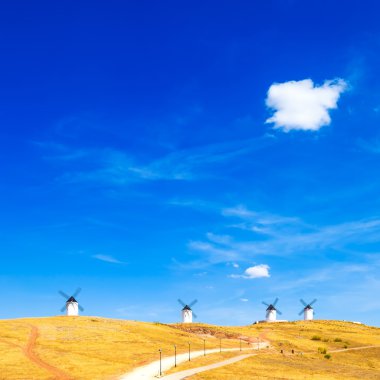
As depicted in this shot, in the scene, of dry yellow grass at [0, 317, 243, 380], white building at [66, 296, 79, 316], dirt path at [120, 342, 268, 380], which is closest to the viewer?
dirt path at [120, 342, 268, 380]

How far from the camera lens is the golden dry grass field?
69875mm

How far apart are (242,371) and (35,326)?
2017 inches

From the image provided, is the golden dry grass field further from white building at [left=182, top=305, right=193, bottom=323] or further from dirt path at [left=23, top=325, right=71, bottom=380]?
white building at [left=182, top=305, right=193, bottom=323]

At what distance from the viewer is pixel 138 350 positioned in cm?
8794

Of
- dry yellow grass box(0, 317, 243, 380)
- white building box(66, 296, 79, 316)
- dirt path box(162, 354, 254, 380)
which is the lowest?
dirt path box(162, 354, 254, 380)

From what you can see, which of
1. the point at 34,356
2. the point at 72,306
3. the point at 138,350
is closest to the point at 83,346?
the point at 138,350

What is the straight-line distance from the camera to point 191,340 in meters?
108

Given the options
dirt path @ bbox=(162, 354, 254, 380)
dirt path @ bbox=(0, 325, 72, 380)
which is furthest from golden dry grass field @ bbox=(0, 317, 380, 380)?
dirt path @ bbox=(162, 354, 254, 380)

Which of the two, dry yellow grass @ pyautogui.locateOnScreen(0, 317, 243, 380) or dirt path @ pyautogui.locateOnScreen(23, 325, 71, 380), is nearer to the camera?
dirt path @ pyautogui.locateOnScreen(23, 325, 71, 380)

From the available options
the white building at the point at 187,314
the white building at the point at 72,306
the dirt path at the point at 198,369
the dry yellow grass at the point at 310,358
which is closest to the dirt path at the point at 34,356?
the dirt path at the point at 198,369

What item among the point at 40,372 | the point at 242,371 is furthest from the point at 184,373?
the point at 40,372

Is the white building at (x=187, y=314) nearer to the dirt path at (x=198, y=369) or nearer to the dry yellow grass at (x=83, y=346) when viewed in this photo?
the dry yellow grass at (x=83, y=346)

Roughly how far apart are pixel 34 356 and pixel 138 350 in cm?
1768

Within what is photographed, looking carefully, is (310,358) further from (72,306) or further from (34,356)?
(72,306)
